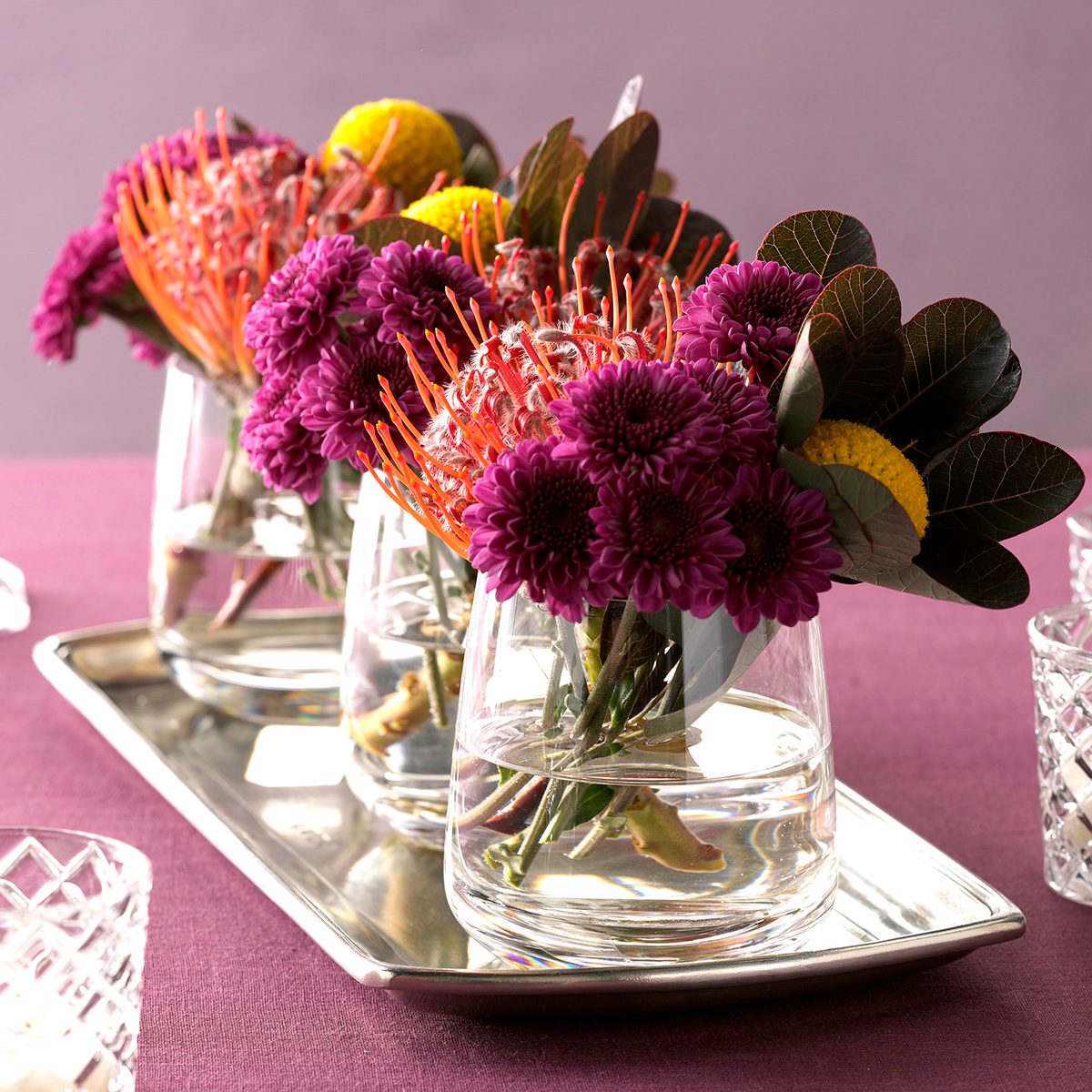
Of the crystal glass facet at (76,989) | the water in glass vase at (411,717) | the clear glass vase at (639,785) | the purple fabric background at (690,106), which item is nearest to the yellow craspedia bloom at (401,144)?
the water in glass vase at (411,717)

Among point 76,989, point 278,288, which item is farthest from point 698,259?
point 76,989

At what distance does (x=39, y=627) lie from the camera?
3.87 feet

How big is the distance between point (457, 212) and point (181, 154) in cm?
32

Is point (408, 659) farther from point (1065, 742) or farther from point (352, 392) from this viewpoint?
point (1065, 742)

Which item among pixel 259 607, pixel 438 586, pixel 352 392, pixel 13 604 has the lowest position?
pixel 13 604

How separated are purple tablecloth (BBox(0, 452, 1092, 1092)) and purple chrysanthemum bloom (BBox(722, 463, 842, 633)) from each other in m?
0.20

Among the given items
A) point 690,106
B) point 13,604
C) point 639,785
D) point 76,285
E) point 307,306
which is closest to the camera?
point 639,785

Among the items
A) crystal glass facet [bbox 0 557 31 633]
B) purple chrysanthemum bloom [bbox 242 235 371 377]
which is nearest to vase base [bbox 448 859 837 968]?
purple chrysanthemum bloom [bbox 242 235 371 377]

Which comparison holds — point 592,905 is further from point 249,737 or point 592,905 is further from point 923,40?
point 923,40

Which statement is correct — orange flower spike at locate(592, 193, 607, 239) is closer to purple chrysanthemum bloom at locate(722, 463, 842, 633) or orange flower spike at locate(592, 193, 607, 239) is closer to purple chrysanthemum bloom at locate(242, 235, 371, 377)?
purple chrysanthemum bloom at locate(242, 235, 371, 377)

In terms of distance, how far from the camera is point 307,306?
710 millimetres

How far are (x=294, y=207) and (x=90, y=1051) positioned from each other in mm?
547

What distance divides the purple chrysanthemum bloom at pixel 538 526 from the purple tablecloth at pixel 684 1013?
0.20 metres

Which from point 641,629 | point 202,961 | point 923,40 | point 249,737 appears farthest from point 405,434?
point 923,40
